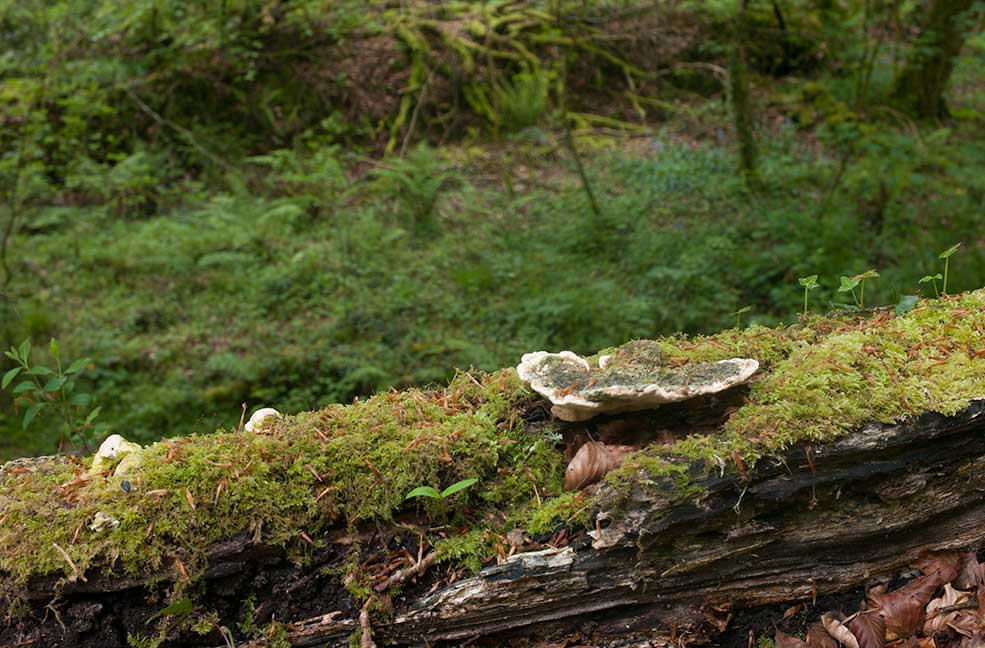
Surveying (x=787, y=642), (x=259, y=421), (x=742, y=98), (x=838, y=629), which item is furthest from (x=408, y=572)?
(x=742, y=98)

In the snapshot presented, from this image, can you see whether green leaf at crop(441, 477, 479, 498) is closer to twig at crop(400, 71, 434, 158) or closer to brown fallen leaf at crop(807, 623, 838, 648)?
brown fallen leaf at crop(807, 623, 838, 648)

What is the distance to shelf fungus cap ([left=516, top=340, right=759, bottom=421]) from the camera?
214 cm

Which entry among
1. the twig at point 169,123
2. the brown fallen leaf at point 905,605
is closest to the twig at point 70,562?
the brown fallen leaf at point 905,605

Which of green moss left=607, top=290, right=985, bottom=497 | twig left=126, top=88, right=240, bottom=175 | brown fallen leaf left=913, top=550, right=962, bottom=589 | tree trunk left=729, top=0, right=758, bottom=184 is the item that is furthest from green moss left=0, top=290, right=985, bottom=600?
twig left=126, top=88, right=240, bottom=175

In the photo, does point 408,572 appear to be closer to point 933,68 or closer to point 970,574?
point 970,574

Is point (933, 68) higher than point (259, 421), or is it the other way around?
point (933, 68)

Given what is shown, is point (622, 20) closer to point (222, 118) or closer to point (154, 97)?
point (222, 118)

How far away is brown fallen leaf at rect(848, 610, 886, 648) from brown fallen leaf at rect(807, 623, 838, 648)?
0.22 feet

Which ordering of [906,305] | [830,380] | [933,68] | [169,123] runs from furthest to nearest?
[933,68], [169,123], [906,305], [830,380]

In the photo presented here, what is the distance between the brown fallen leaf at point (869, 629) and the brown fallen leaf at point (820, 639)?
68 millimetres

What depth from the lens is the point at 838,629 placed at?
2.17m

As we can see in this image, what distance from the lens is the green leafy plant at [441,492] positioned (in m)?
2.10

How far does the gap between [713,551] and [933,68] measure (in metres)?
11.1

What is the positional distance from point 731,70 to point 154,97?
8438 millimetres
